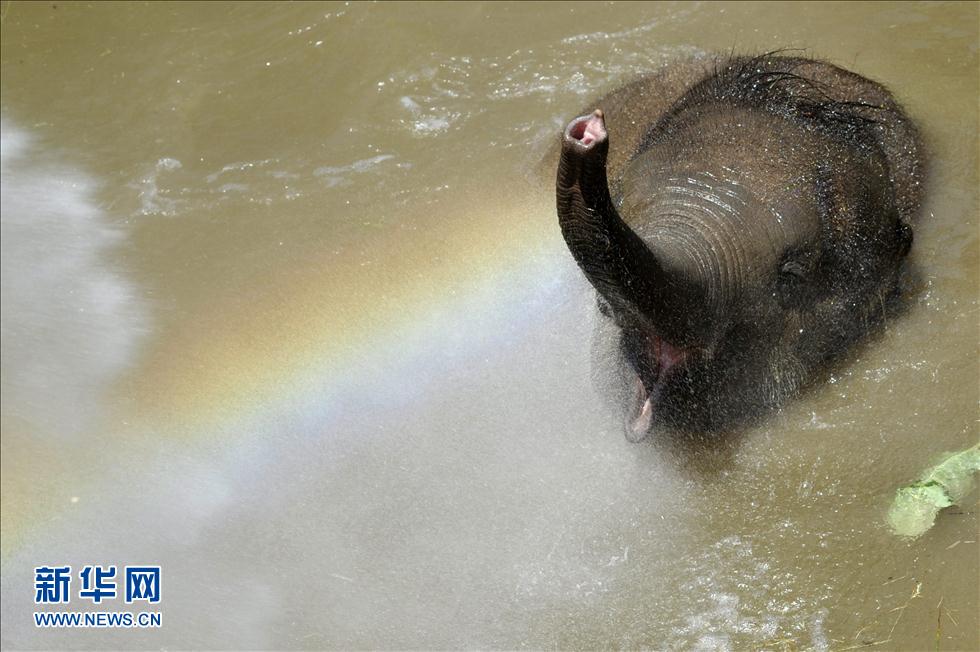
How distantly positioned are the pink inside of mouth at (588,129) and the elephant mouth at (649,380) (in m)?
1.82

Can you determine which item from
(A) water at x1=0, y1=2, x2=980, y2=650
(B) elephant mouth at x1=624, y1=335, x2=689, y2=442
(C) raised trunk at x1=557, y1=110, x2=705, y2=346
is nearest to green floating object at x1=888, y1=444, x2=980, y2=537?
(A) water at x1=0, y1=2, x2=980, y2=650

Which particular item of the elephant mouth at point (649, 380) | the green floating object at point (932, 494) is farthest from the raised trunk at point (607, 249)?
the green floating object at point (932, 494)

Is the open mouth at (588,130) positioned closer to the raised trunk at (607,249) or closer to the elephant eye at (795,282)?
the raised trunk at (607,249)

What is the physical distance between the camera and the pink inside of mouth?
138 inches

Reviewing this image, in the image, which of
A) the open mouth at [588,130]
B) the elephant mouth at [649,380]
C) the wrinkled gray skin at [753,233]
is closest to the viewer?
the open mouth at [588,130]

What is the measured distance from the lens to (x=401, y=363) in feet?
21.2

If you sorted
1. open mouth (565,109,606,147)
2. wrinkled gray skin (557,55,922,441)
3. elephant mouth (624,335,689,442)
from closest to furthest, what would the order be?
open mouth (565,109,606,147)
wrinkled gray skin (557,55,922,441)
elephant mouth (624,335,689,442)

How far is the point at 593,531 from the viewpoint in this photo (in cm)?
551

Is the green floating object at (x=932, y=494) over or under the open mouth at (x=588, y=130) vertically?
under

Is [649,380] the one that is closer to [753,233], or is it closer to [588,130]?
[753,233]

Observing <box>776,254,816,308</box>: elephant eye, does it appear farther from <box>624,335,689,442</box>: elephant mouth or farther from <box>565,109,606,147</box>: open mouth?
<box>565,109,606,147</box>: open mouth

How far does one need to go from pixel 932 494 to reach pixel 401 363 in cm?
302

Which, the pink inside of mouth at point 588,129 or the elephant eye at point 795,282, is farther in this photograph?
the elephant eye at point 795,282

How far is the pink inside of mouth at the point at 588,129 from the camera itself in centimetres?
350
